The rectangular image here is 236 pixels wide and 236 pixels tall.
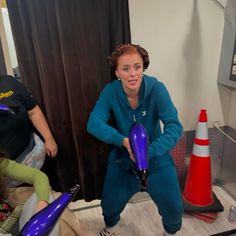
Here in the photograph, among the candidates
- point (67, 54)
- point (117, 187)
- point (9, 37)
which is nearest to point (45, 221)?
point (117, 187)

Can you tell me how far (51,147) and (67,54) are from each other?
1.84 feet

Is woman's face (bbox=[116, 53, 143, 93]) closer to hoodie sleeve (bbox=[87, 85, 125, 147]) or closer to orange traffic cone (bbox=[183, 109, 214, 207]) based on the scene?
hoodie sleeve (bbox=[87, 85, 125, 147])

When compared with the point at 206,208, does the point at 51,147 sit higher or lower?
higher

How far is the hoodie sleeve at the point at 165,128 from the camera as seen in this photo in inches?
45.1

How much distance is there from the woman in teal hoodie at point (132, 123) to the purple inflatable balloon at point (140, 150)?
0.48 ft

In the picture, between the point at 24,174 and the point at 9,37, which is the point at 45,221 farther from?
the point at 9,37

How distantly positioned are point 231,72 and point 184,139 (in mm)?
582

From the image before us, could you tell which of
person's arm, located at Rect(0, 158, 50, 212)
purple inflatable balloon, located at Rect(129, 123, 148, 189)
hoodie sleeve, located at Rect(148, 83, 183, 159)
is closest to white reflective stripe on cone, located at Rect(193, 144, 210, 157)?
hoodie sleeve, located at Rect(148, 83, 183, 159)

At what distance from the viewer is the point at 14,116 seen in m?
1.25

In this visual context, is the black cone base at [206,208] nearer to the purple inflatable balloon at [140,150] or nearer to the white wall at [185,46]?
the white wall at [185,46]

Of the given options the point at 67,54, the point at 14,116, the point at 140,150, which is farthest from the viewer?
the point at 67,54

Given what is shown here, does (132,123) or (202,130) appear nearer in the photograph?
(132,123)

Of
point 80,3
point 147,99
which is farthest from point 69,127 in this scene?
point 80,3

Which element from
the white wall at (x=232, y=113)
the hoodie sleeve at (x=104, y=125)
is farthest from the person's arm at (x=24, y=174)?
the white wall at (x=232, y=113)
